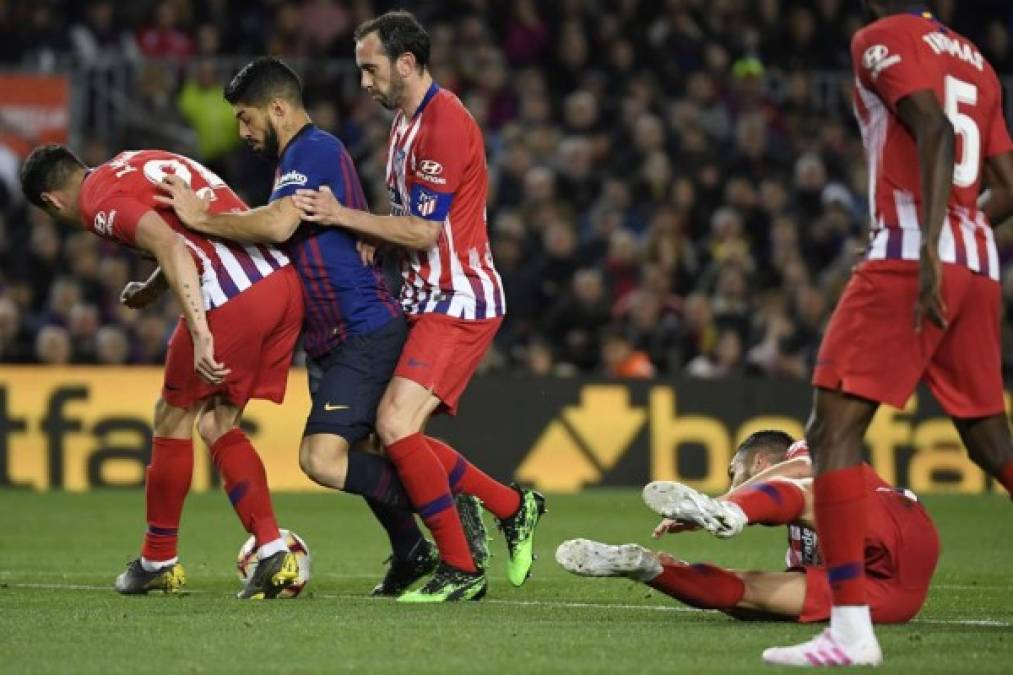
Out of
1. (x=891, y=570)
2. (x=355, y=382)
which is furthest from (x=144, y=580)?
(x=891, y=570)

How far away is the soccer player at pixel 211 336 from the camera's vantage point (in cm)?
785

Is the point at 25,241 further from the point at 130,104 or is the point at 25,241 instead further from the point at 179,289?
the point at 179,289

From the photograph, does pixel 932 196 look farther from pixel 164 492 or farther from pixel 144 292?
pixel 144 292

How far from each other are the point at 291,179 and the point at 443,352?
0.95 m

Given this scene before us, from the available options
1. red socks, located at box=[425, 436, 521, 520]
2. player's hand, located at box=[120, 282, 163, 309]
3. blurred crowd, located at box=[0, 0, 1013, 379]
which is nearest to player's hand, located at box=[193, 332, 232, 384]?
player's hand, located at box=[120, 282, 163, 309]

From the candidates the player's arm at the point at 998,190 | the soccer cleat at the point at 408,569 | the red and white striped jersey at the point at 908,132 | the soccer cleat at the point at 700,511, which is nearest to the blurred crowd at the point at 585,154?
the soccer cleat at the point at 408,569

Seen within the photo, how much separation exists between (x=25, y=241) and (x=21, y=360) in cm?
152

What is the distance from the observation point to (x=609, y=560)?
6.79m

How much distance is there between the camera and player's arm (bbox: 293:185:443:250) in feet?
25.5

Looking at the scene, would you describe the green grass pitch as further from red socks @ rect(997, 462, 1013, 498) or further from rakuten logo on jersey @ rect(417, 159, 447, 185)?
rakuten logo on jersey @ rect(417, 159, 447, 185)

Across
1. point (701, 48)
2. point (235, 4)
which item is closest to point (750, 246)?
point (701, 48)

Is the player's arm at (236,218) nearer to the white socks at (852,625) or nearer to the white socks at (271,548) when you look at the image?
the white socks at (271,548)

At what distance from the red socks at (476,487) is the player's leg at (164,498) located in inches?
41.5

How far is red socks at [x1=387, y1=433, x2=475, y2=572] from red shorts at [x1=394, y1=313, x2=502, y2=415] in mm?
234
